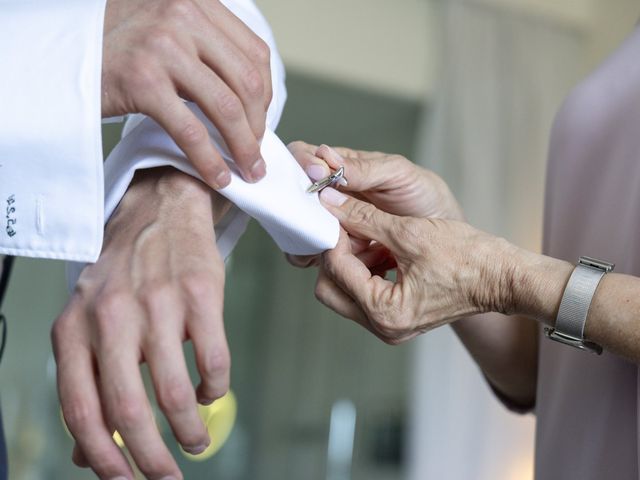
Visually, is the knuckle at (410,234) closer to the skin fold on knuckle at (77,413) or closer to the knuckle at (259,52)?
the knuckle at (259,52)

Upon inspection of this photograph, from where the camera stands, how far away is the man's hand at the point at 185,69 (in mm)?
606

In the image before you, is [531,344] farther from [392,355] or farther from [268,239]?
[268,239]

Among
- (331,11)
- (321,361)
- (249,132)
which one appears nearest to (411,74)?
(331,11)

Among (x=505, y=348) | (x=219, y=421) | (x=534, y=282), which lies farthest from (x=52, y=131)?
(x=219, y=421)

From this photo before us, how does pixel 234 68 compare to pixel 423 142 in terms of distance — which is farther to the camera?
pixel 423 142

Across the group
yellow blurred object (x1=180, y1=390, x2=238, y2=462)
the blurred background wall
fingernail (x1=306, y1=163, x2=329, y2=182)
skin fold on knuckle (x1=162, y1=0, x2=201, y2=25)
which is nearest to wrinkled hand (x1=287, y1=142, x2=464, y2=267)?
fingernail (x1=306, y1=163, x2=329, y2=182)

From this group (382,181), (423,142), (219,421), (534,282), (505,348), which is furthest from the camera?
(219,421)

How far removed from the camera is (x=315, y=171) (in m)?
0.84

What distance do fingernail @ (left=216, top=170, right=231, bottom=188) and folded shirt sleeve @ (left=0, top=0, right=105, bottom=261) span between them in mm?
92

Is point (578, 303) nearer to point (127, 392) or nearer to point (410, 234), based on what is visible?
point (410, 234)

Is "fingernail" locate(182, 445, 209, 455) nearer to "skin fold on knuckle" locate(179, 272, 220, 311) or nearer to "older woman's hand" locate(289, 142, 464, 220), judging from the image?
"skin fold on knuckle" locate(179, 272, 220, 311)

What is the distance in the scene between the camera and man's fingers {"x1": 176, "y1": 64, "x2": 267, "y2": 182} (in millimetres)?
610

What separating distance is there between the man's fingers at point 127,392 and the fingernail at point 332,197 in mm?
316

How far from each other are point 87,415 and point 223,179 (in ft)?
0.70
